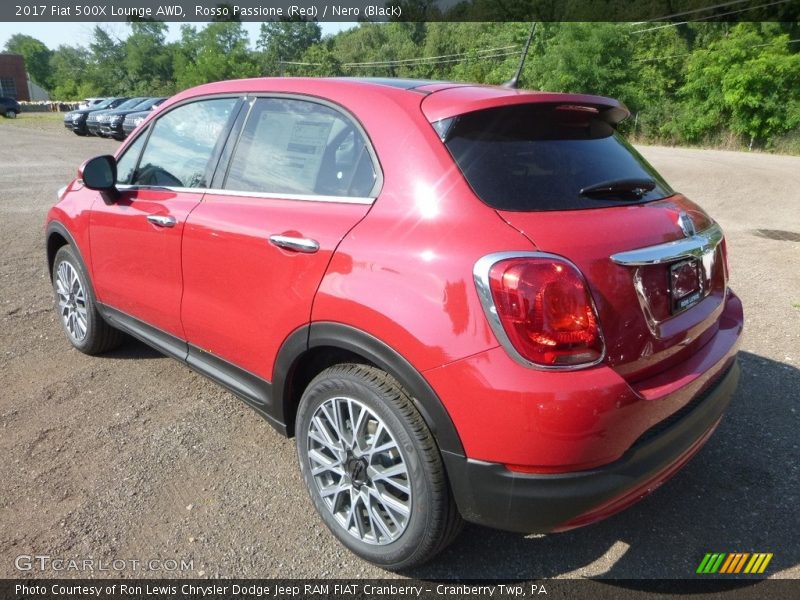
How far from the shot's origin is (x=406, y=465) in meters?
2.12

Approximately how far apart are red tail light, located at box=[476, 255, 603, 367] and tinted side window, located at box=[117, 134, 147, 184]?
2.69 metres

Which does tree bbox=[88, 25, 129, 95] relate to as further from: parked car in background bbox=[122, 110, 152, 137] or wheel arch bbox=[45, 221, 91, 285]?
wheel arch bbox=[45, 221, 91, 285]

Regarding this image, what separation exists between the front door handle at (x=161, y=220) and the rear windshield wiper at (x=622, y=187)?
2050 millimetres

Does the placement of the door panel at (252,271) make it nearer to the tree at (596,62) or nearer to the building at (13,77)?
the tree at (596,62)

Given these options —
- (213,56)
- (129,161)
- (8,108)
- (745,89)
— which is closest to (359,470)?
(129,161)

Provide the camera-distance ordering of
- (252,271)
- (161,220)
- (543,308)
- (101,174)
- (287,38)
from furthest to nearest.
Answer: (287,38) → (101,174) → (161,220) → (252,271) → (543,308)

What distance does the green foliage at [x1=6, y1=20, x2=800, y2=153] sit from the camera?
105 feet

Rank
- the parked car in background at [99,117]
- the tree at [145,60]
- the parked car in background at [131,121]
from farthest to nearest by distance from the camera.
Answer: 1. the tree at [145,60]
2. the parked car in background at [99,117]
3. the parked car in background at [131,121]

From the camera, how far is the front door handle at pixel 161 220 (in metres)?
3.05

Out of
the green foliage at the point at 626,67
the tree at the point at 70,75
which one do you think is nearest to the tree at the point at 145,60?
the green foliage at the point at 626,67

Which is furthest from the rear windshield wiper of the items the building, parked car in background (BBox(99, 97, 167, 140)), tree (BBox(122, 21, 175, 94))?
the building

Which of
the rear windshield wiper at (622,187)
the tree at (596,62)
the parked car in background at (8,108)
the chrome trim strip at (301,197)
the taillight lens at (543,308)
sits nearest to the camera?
the taillight lens at (543,308)

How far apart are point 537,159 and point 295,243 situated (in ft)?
3.27

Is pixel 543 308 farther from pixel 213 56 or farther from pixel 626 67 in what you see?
pixel 213 56
